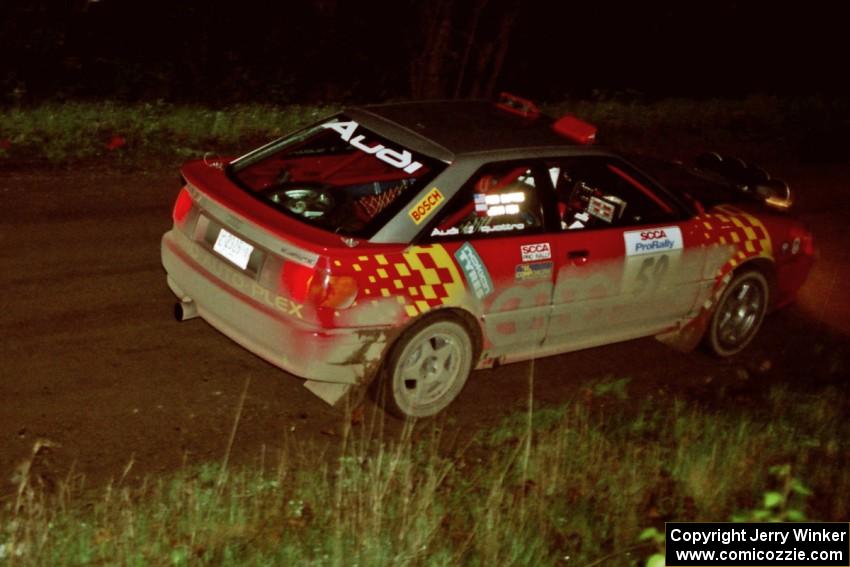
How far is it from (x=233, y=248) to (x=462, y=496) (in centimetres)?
176

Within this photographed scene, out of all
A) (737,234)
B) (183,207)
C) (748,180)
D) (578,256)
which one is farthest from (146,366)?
(748,180)

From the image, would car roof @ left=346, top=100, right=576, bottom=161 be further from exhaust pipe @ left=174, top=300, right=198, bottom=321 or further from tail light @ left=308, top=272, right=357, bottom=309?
exhaust pipe @ left=174, top=300, right=198, bottom=321

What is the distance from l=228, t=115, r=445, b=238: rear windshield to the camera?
6094 millimetres

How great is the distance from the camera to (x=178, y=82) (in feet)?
57.2

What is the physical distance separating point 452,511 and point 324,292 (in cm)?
123

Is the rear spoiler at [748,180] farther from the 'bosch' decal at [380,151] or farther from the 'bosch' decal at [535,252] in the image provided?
the 'bosch' decal at [380,151]

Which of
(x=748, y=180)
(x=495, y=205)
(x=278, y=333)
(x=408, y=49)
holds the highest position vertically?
(x=495, y=205)

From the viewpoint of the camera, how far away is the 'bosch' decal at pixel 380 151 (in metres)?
6.13

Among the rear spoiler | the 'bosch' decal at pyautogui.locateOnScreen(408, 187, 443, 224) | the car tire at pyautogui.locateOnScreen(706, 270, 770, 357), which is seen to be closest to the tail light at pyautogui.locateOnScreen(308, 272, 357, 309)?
the 'bosch' decal at pyautogui.locateOnScreen(408, 187, 443, 224)

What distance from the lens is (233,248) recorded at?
19.2ft

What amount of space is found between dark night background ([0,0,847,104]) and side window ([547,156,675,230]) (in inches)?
344

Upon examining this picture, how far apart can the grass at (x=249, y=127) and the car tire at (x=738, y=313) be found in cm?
593

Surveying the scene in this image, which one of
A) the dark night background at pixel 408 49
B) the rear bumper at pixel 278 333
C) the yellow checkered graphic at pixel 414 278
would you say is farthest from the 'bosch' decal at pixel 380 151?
the dark night background at pixel 408 49

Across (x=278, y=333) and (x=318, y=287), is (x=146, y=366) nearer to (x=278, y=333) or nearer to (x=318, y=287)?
(x=278, y=333)
